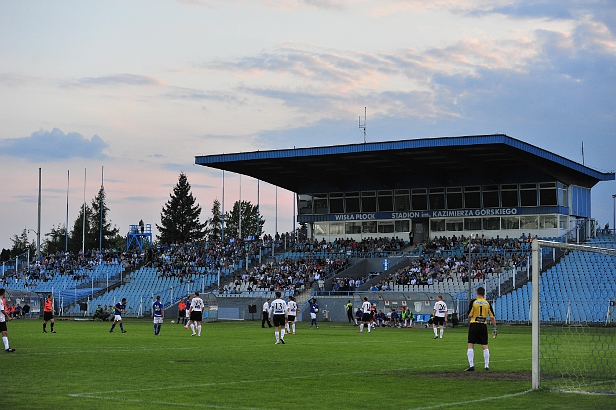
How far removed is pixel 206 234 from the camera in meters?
141

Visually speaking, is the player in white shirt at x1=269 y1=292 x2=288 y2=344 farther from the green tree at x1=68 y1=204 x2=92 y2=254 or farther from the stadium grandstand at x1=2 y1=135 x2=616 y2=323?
the green tree at x1=68 y1=204 x2=92 y2=254

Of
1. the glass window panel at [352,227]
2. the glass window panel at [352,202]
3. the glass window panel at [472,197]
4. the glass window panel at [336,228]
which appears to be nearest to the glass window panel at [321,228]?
the glass window panel at [336,228]

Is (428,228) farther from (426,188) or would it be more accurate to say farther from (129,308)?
(129,308)

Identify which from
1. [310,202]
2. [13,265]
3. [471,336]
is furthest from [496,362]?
[13,265]

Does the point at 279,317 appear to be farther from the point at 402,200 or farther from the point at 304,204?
the point at 304,204

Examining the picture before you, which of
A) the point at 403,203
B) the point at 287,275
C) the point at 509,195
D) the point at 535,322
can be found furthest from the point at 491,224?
the point at 535,322

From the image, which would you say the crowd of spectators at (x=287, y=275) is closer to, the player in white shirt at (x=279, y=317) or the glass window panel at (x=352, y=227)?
the glass window panel at (x=352, y=227)

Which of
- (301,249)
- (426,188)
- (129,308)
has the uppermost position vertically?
(426,188)

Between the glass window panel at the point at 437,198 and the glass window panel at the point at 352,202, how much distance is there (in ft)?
23.7

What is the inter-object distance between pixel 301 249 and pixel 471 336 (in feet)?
190

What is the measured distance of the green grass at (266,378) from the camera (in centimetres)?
1452

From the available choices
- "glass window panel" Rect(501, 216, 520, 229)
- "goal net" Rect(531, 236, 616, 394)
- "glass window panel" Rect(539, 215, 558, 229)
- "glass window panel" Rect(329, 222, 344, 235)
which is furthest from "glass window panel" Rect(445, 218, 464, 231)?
"goal net" Rect(531, 236, 616, 394)

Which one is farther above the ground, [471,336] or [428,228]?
[428,228]

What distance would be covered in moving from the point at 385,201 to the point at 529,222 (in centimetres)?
1312
